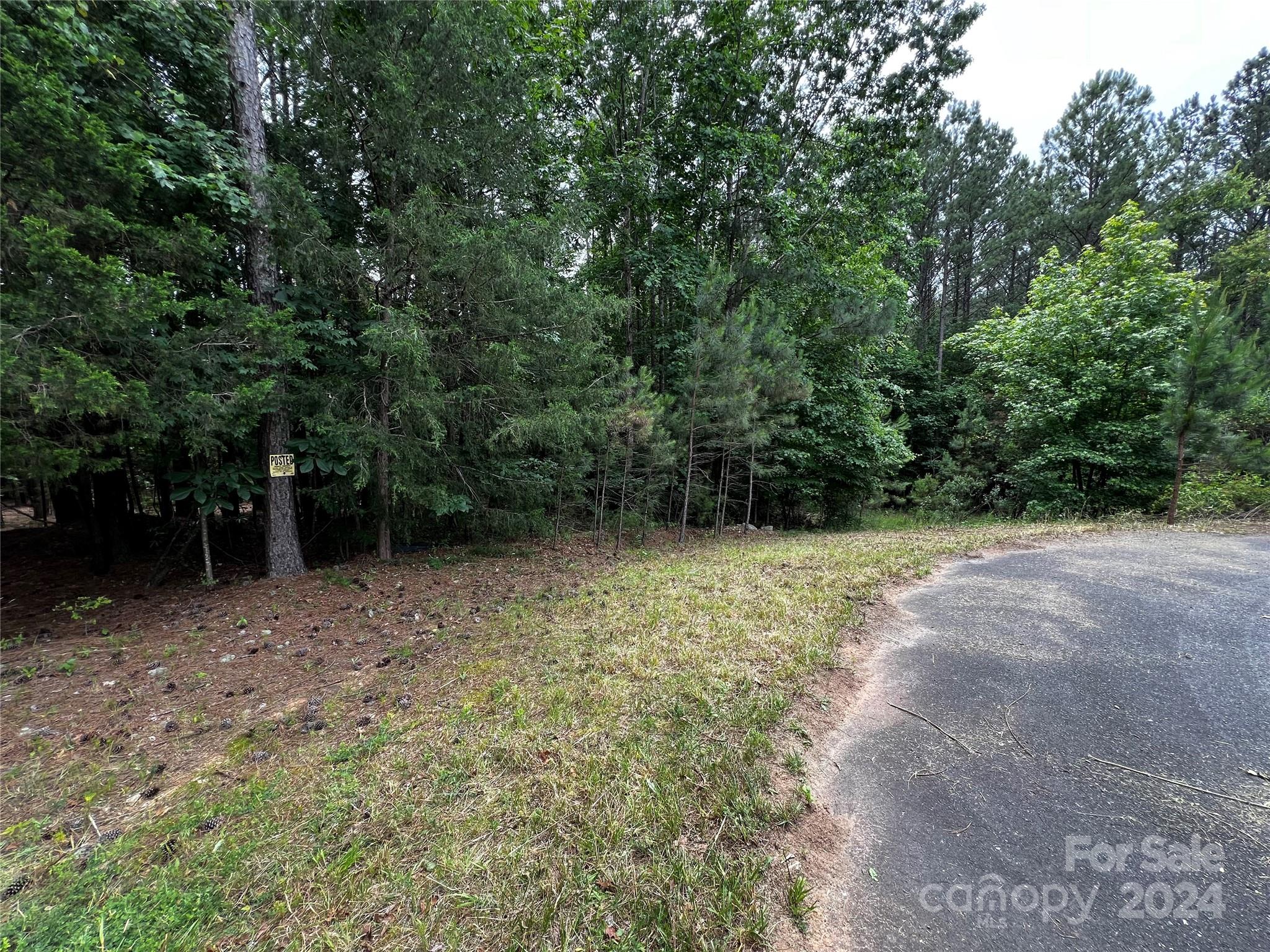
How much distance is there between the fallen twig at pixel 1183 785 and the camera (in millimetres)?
2042

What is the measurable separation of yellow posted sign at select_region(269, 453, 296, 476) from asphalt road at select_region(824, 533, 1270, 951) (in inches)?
236

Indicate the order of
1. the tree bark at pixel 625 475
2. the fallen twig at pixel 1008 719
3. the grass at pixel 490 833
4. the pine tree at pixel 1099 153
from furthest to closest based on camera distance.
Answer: the pine tree at pixel 1099 153 → the tree bark at pixel 625 475 → the fallen twig at pixel 1008 719 → the grass at pixel 490 833

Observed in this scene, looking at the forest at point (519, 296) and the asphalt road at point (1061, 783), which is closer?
the asphalt road at point (1061, 783)

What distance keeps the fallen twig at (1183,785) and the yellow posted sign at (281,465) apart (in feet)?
23.5

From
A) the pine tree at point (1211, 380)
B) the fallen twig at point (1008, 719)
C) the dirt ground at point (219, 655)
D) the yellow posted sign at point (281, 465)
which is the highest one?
the pine tree at point (1211, 380)

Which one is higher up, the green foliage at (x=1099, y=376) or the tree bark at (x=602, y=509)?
the green foliage at (x=1099, y=376)

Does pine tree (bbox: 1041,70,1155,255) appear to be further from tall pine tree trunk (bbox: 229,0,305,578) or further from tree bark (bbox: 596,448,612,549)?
tall pine tree trunk (bbox: 229,0,305,578)

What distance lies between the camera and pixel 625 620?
4.22 metres

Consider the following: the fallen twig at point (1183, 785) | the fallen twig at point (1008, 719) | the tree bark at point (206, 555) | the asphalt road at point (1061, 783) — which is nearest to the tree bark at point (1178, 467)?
the asphalt road at point (1061, 783)

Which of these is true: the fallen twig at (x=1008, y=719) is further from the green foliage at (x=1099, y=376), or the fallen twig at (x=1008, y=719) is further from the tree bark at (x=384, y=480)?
the green foliage at (x=1099, y=376)

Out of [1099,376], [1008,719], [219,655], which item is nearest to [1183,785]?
[1008,719]

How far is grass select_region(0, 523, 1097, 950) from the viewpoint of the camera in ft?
5.21

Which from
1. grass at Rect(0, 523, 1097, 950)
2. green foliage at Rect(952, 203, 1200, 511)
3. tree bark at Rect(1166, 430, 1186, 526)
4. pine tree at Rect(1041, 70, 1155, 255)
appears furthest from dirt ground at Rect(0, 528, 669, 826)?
pine tree at Rect(1041, 70, 1155, 255)

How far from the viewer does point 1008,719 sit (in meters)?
2.72
